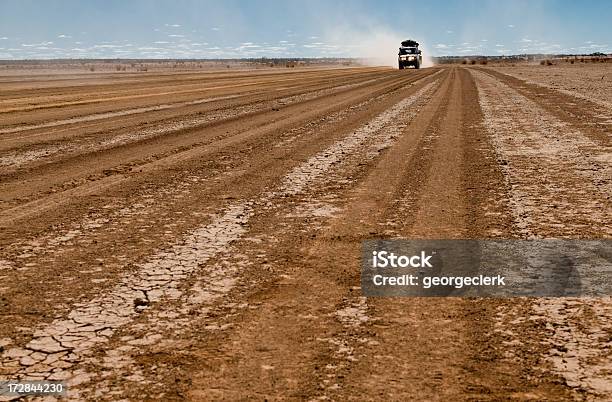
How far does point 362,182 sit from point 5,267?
4006 millimetres

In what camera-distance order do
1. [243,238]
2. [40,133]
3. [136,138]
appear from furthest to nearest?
[40,133], [136,138], [243,238]

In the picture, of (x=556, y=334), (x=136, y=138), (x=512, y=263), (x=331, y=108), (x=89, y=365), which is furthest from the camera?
(x=331, y=108)

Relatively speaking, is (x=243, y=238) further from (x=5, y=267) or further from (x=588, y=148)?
(x=588, y=148)

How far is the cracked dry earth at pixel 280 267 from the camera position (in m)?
2.58

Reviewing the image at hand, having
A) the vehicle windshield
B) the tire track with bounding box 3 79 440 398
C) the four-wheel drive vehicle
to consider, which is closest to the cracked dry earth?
the tire track with bounding box 3 79 440 398

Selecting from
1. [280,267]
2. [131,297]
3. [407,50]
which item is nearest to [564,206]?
[280,267]

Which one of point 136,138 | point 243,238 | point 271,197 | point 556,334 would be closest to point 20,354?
point 243,238

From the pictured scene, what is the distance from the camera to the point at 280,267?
13.2ft

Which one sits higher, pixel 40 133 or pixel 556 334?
pixel 40 133

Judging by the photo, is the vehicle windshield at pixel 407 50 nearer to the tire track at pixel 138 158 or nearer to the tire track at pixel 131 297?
the tire track at pixel 138 158

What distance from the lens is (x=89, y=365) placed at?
2650 mm

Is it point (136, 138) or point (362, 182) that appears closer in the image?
point (362, 182)

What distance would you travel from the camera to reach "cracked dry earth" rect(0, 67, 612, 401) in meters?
2.58

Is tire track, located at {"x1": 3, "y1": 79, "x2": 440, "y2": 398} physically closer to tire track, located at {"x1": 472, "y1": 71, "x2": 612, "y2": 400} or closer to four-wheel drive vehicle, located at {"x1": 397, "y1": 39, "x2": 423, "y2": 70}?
tire track, located at {"x1": 472, "y1": 71, "x2": 612, "y2": 400}
